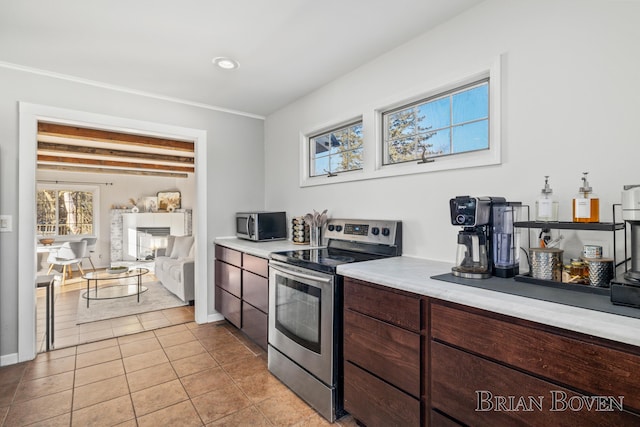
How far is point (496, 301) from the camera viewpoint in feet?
3.82

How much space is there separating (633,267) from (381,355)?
1.03 metres

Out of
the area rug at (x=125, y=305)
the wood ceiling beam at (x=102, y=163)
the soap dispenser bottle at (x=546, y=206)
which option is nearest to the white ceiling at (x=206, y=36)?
the soap dispenser bottle at (x=546, y=206)

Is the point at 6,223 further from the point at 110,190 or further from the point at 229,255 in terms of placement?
the point at 110,190

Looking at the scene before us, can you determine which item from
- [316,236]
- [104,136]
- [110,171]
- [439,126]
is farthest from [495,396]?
[110,171]

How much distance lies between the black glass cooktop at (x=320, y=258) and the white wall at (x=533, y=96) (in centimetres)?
33

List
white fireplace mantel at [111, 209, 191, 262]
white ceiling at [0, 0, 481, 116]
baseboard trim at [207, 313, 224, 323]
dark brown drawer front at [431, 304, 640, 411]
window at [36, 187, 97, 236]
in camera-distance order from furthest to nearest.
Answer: white fireplace mantel at [111, 209, 191, 262], window at [36, 187, 97, 236], baseboard trim at [207, 313, 224, 323], white ceiling at [0, 0, 481, 116], dark brown drawer front at [431, 304, 640, 411]

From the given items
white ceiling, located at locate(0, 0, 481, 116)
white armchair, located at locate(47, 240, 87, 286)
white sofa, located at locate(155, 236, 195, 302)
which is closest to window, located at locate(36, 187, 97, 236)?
white armchair, located at locate(47, 240, 87, 286)

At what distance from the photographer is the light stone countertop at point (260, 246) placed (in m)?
2.64

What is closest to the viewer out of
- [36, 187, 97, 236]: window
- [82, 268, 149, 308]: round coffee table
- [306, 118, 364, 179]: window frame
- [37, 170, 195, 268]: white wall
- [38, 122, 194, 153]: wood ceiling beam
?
[306, 118, 364, 179]: window frame

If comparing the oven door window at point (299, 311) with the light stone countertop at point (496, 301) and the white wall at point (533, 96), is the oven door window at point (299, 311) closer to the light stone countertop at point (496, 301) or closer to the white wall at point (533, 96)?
the light stone countertop at point (496, 301)

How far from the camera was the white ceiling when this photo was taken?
1.88 metres

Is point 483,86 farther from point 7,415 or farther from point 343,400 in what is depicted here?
point 7,415

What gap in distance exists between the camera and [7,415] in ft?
6.36

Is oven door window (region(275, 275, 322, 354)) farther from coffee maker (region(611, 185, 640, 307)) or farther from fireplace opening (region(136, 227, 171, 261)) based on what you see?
fireplace opening (region(136, 227, 171, 261))
